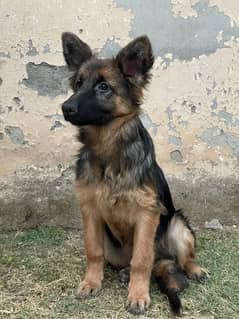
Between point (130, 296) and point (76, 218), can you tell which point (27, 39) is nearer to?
point (76, 218)

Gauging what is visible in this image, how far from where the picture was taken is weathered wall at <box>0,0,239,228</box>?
579 cm

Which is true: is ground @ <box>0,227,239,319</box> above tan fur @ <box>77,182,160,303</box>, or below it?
below

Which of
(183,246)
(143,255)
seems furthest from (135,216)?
(183,246)

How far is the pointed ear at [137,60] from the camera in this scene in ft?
14.1

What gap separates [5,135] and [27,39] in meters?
0.90

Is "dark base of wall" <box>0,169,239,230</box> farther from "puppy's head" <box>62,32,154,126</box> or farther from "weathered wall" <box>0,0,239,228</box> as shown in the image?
"puppy's head" <box>62,32,154,126</box>

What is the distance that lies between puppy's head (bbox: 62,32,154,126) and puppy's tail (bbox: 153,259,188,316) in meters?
1.16

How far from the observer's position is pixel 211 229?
241 inches

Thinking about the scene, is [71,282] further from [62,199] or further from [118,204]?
[62,199]

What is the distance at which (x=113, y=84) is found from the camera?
173 inches

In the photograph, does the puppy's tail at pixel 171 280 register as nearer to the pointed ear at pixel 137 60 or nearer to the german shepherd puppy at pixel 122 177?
the german shepherd puppy at pixel 122 177

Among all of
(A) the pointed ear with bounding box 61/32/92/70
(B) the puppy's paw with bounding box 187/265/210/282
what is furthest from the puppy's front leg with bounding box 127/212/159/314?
(A) the pointed ear with bounding box 61/32/92/70

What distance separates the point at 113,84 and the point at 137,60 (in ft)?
0.77

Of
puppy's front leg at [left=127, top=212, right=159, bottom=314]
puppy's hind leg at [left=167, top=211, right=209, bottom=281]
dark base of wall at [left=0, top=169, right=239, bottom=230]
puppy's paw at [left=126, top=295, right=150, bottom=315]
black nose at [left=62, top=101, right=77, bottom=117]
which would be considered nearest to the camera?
black nose at [left=62, top=101, right=77, bottom=117]
